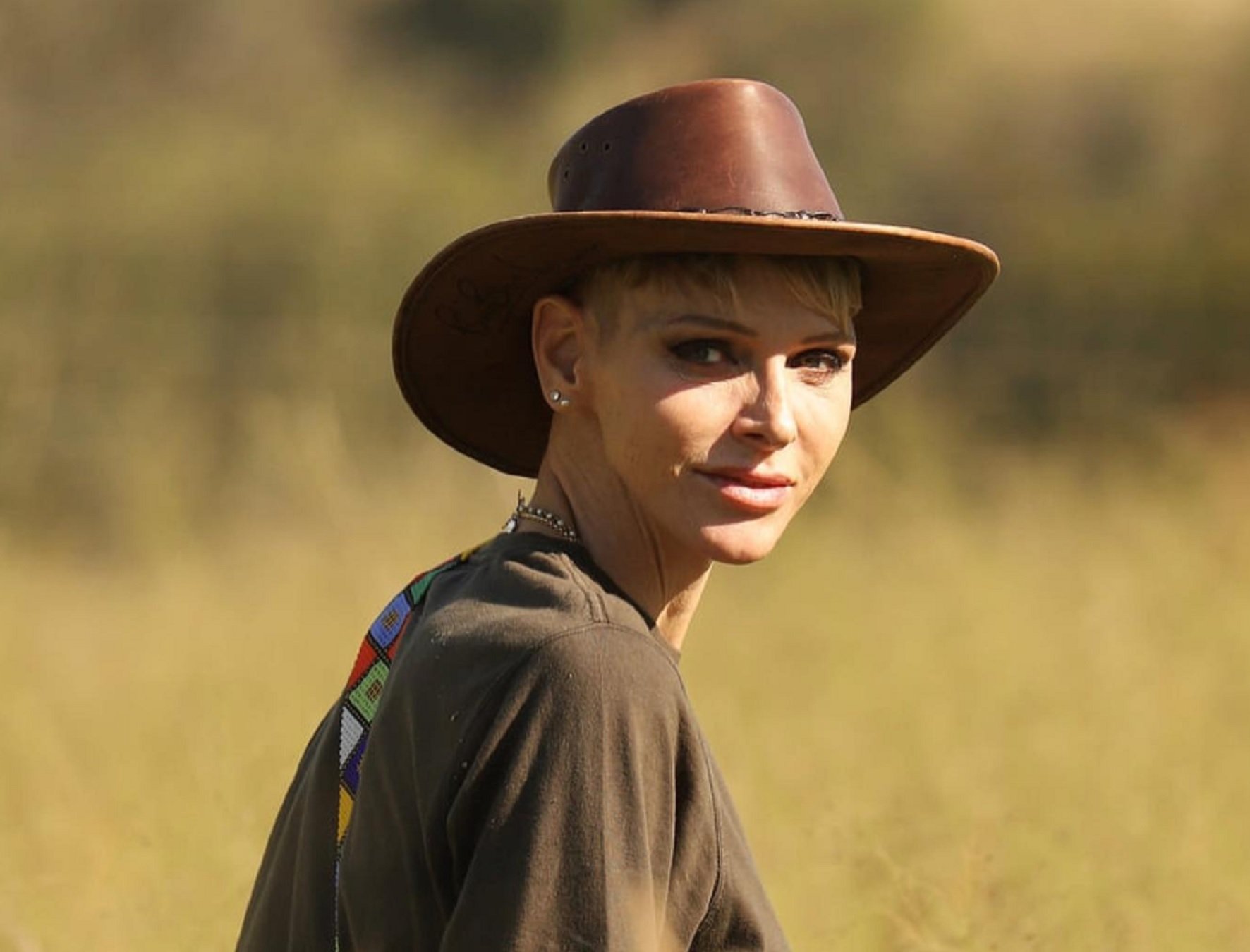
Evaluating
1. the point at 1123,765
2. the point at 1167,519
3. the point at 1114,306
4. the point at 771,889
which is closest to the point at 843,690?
the point at 1123,765

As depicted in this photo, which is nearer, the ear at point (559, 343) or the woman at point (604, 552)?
the woman at point (604, 552)

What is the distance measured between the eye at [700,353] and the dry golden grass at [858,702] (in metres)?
1.65

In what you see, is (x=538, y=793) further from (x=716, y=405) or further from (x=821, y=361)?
(x=821, y=361)

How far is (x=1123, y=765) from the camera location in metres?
4.70

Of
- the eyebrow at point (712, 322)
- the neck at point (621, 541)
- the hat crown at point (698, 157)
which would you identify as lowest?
the neck at point (621, 541)

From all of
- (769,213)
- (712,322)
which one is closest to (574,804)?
(712,322)

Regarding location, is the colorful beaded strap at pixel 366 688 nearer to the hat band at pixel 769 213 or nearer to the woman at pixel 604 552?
the woman at pixel 604 552

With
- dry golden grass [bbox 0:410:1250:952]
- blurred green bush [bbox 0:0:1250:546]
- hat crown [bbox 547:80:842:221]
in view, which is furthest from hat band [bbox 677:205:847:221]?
blurred green bush [bbox 0:0:1250:546]

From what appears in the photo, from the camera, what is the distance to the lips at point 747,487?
1849 millimetres

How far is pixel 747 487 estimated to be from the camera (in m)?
1.85

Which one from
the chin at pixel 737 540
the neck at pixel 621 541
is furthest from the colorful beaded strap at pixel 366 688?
the chin at pixel 737 540

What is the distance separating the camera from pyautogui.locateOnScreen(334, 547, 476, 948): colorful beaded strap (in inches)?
73.4

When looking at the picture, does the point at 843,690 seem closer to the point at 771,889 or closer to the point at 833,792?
the point at 833,792

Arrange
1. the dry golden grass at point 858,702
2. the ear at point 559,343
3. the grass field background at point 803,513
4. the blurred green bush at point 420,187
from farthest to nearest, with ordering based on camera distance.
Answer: the blurred green bush at point 420,187 → the grass field background at point 803,513 → the dry golden grass at point 858,702 → the ear at point 559,343
